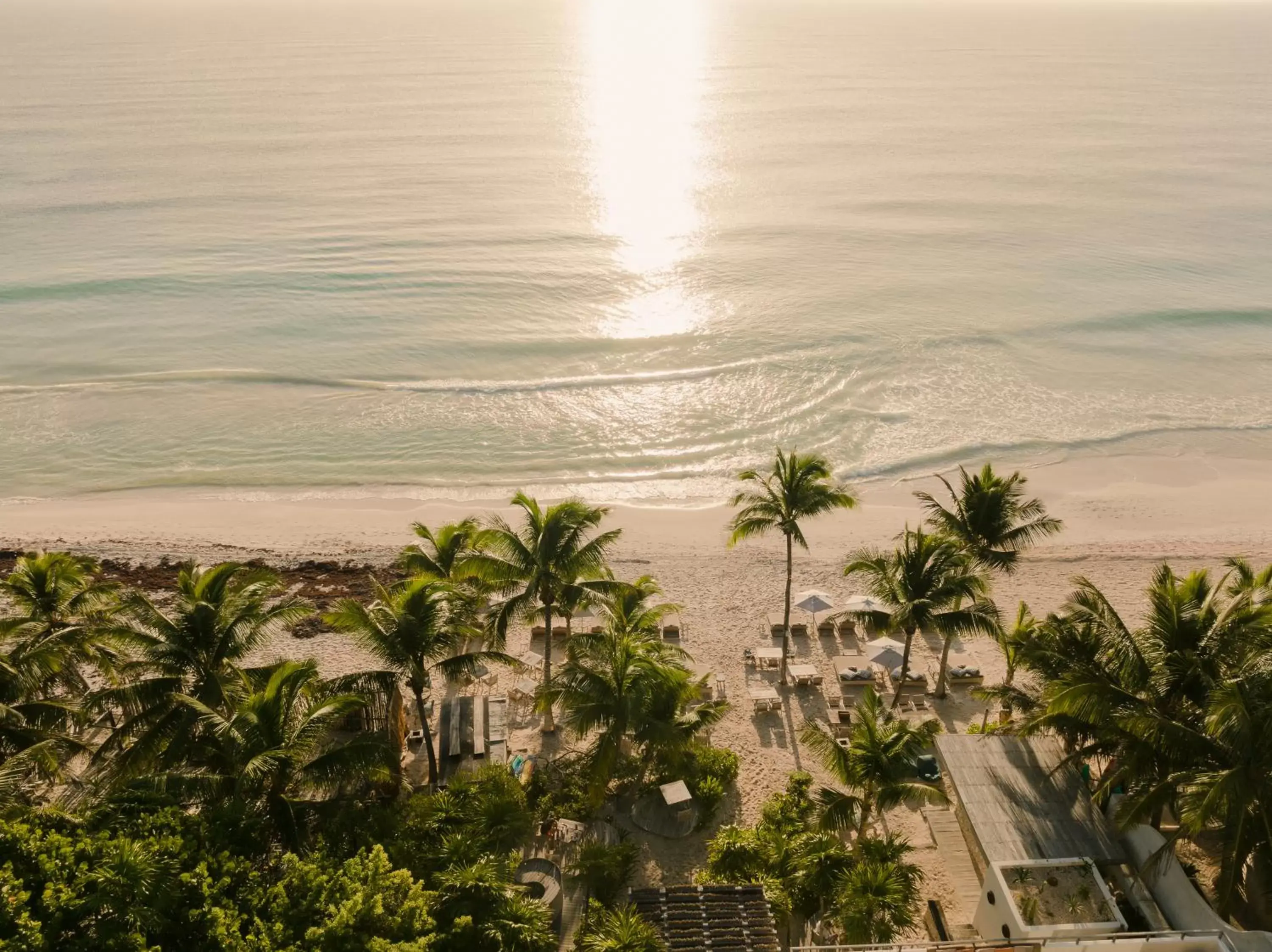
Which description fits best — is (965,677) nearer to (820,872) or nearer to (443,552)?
(820,872)

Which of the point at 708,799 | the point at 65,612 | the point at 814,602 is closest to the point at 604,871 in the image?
the point at 708,799

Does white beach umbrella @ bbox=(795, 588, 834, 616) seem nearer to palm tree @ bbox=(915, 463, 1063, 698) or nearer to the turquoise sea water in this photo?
palm tree @ bbox=(915, 463, 1063, 698)

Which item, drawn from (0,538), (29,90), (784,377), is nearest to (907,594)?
(784,377)

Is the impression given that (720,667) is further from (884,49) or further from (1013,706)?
(884,49)

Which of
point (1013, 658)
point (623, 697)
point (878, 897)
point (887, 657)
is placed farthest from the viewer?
point (887, 657)

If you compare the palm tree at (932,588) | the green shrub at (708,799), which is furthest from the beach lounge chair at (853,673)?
the green shrub at (708,799)

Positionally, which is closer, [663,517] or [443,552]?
[443,552]
